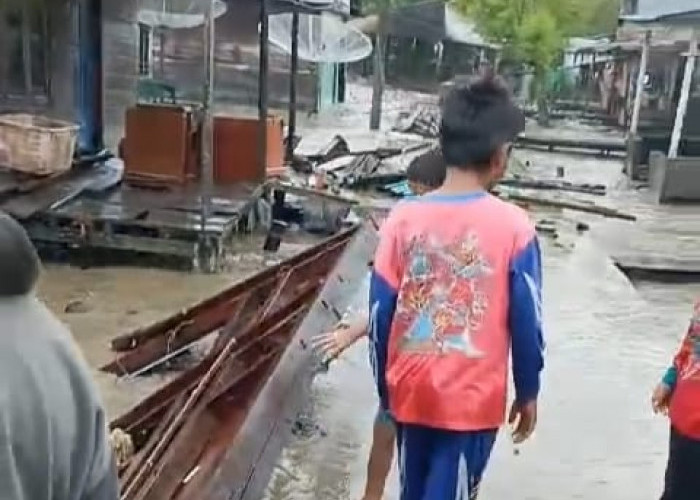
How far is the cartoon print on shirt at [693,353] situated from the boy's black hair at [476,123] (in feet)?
2.77

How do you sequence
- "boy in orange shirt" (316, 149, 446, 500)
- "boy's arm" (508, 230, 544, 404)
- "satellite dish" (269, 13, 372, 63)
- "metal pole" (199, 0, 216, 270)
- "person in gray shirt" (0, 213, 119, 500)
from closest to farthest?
"person in gray shirt" (0, 213, 119, 500) → "boy's arm" (508, 230, 544, 404) → "boy in orange shirt" (316, 149, 446, 500) → "metal pole" (199, 0, 216, 270) → "satellite dish" (269, 13, 372, 63)

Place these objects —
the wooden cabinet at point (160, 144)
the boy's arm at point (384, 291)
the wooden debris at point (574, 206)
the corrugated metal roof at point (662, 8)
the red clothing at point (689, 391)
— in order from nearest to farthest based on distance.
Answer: the boy's arm at point (384, 291) < the red clothing at point (689, 391) < the wooden cabinet at point (160, 144) < the wooden debris at point (574, 206) < the corrugated metal roof at point (662, 8)

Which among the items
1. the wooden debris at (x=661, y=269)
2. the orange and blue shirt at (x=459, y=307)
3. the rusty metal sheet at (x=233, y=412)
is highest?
the orange and blue shirt at (x=459, y=307)

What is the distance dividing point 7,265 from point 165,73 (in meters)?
27.9

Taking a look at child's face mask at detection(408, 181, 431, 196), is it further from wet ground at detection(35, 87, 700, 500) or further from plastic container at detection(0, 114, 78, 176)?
plastic container at detection(0, 114, 78, 176)

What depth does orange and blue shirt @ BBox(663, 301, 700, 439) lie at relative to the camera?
3.34 meters

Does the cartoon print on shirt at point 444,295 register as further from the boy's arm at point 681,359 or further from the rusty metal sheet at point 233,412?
the rusty metal sheet at point 233,412

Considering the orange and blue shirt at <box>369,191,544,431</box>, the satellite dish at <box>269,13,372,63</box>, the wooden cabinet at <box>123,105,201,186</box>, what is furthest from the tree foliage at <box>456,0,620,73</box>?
the orange and blue shirt at <box>369,191,544,431</box>

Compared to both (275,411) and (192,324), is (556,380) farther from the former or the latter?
(275,411)

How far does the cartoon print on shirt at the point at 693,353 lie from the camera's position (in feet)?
11.0

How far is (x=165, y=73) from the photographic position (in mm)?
28922

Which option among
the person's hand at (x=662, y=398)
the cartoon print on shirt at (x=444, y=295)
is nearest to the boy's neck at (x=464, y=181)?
the cartoon print on shirt at (x=444, y=295)

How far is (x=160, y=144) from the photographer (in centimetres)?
1103

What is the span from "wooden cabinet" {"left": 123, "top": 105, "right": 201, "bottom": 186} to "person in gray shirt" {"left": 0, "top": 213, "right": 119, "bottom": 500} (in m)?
9.28
